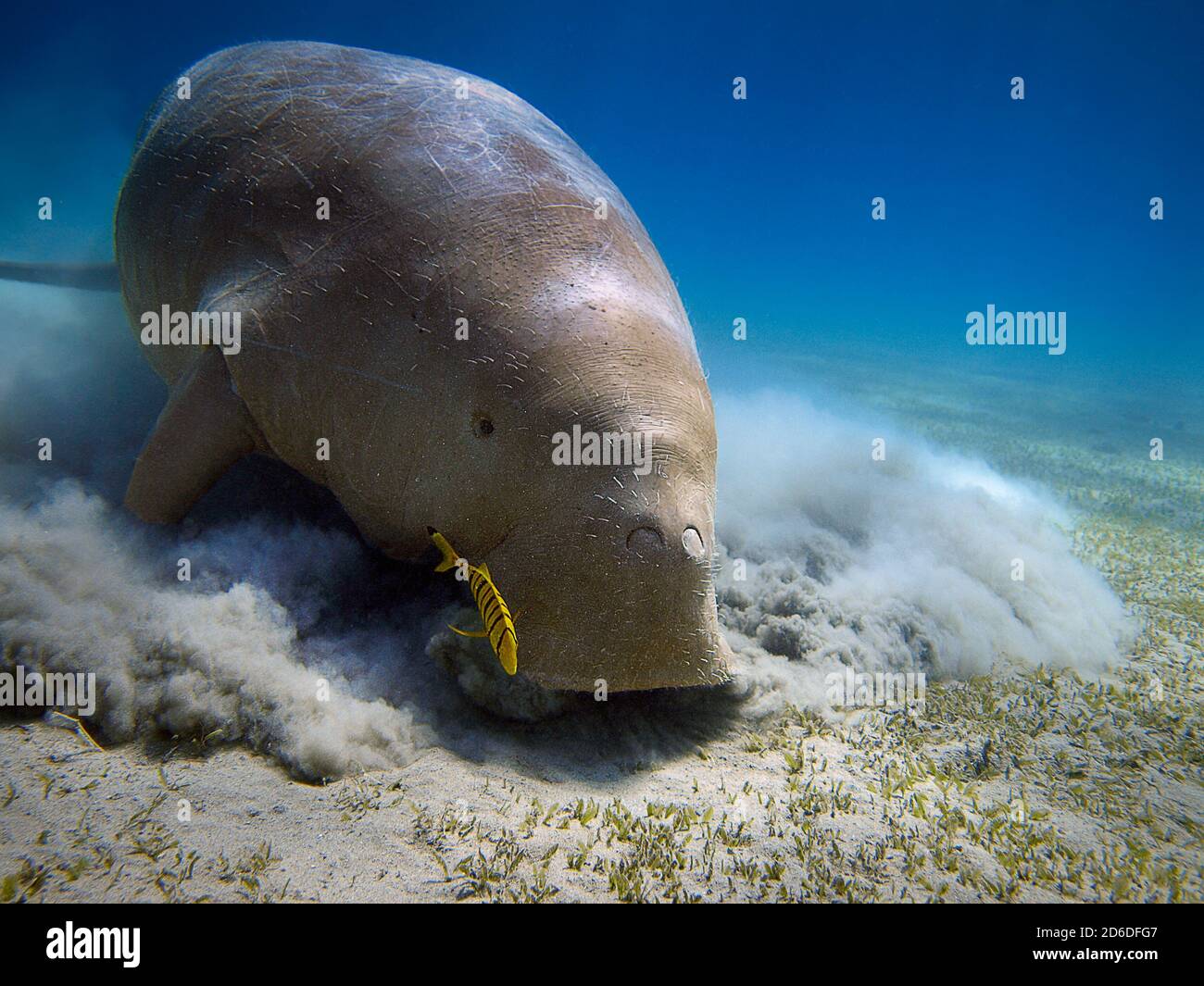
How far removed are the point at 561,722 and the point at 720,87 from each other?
92.5 metres

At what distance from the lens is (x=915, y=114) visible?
222 ft

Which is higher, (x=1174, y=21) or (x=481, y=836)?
(x=1174, y=21)

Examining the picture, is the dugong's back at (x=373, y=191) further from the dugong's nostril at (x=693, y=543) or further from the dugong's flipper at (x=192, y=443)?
Result: the dugong's nostril at (x=693, y=543)

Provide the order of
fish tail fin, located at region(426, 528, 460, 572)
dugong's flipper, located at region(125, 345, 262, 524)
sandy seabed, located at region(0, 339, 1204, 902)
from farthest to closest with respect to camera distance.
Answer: dugong's flipper, located at region(125, 345, 262, 524) → fish tail fin, located at region(426, 528, 460, 572) → sandy seabed, located at region(0, 339, 1204, 902)

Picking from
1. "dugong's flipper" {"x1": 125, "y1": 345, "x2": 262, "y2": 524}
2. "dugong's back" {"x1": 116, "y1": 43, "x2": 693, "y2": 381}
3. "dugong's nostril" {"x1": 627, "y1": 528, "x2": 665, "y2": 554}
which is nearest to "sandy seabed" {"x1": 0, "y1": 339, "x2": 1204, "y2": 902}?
"dugong's nostril" {"x1": 627, "y1": 528, "x2": 665, "y2": 554}

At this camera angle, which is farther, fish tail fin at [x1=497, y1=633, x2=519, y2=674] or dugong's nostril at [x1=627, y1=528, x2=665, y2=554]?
dugong's nostril at [x1=627, y1=528, x2=665, y2=554]

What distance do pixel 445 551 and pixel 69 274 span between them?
24.4 feet

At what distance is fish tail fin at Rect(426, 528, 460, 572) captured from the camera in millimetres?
2788

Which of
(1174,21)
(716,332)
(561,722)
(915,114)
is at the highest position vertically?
(915,114)

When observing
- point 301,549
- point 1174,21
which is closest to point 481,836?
point 301,549

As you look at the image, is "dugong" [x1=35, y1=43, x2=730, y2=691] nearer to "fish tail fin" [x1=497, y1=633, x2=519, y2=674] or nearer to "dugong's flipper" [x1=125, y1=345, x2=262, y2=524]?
"dugong's flipper" [x1=125, y1=345, x2=262, y2=524]
